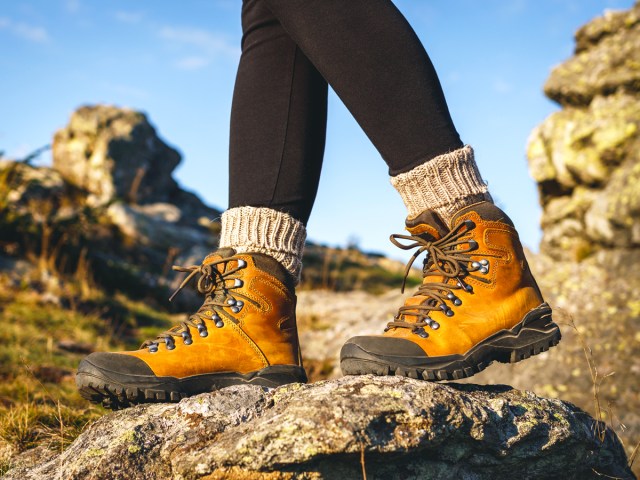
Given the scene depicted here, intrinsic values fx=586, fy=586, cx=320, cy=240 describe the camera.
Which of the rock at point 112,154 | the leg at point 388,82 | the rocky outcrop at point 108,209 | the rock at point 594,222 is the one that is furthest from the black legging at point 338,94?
the rock at point 112,154

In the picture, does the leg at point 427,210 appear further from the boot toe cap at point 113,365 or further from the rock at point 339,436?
the boot toe cap at point 113,365

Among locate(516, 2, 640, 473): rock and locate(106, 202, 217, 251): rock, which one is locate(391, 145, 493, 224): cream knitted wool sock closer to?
locate(516, 2, 640, 473): rock

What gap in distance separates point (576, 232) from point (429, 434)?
13.8 feet

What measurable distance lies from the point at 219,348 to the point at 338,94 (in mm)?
849

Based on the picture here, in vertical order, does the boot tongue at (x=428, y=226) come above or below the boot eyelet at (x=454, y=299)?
above

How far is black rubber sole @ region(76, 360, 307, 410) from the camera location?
5.48 ft

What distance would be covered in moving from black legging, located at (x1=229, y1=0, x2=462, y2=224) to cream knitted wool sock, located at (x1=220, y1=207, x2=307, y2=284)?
0.03 m

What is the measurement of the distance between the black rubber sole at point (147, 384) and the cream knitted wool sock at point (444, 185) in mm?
706

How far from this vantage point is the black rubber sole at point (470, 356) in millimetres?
1635

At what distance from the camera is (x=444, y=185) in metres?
1.72

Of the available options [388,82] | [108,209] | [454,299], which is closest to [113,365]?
[454,299]

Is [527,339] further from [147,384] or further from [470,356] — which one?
[147,384]

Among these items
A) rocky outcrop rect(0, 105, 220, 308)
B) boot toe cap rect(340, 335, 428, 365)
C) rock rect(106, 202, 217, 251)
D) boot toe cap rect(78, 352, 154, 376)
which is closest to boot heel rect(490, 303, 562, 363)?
boot toe cap rect(340, 335, 428, 365)

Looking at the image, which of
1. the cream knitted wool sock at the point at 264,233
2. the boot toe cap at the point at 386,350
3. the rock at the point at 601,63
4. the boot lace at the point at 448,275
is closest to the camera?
the boot toe cap at the point at 386,350
